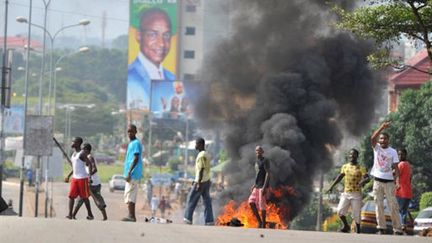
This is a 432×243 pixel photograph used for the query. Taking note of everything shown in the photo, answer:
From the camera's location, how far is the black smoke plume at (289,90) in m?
33.8

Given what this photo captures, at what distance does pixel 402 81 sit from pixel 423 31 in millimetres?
45978

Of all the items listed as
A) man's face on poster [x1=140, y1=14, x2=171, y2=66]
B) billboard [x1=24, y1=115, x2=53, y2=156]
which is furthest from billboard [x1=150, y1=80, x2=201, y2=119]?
billboard [x1=24, y1=115, x2=53, y2=156]

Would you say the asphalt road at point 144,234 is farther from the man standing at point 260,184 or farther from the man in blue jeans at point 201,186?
the man standing at point 260,184

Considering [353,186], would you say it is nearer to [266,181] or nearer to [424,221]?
[266,181]

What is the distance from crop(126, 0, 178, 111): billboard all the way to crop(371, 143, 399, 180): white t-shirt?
381 ft

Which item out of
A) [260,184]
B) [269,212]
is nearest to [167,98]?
[269,212]

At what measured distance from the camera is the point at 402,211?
68.6ft

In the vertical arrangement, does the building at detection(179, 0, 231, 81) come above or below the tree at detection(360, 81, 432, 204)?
Result: above

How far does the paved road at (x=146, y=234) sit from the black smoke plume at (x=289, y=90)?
17.1 m

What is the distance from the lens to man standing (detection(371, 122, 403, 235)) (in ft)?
60.1

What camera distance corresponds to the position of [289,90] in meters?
34.8

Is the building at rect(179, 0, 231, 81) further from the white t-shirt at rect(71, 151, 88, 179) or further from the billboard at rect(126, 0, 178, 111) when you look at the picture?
the white t-shirt at rect(71, 151, 88, 179)

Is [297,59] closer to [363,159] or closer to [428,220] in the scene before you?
[428,220]

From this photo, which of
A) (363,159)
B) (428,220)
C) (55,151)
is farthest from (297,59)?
(363,159)
